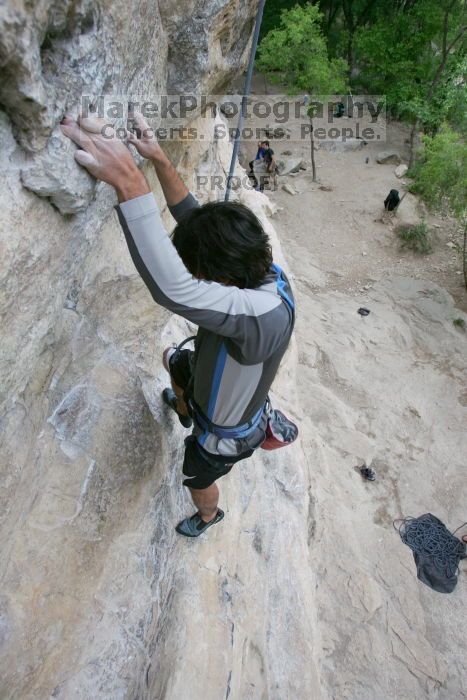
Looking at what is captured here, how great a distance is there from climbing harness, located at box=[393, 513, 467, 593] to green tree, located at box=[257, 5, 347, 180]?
1063 centimetres

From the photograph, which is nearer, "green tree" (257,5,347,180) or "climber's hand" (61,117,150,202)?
"climber's hand" (61,117,150,202)

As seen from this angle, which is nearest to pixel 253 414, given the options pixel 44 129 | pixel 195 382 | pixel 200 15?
pixel 195 382

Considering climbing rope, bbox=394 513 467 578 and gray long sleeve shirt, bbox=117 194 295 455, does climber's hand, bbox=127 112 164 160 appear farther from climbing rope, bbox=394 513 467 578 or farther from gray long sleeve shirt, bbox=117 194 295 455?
climbing rope, bbox=394 513 467 578

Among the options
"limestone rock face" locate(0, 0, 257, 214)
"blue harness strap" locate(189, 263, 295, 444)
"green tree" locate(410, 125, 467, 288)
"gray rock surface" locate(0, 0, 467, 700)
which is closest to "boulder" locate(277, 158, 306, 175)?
"green tree" locate(410, 125, 467, 288)

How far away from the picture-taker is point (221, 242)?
181 centimetres

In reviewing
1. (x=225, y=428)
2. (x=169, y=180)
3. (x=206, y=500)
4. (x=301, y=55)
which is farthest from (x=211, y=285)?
(x=301, y=55)

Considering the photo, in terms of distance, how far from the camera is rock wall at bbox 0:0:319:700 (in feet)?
5.16

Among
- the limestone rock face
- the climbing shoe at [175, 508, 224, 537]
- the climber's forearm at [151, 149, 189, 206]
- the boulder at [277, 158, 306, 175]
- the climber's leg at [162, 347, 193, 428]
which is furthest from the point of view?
the boulder at [277, 158, 306, 175]

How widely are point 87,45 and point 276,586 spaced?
347cm

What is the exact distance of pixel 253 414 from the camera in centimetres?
238

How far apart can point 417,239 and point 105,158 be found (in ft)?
37.6

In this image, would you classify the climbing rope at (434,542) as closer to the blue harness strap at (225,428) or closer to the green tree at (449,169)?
the blue harness strap at (225,428)

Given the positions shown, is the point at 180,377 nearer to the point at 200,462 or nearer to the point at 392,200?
the point at 200,462

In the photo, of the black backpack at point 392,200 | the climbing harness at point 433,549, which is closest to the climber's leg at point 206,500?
the climbing harness at point 433,549
